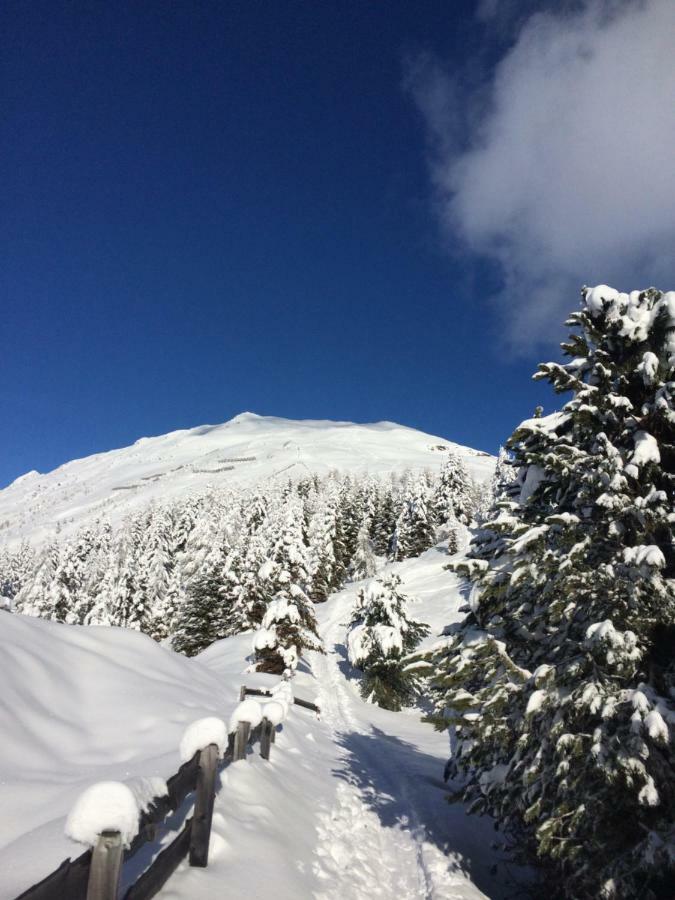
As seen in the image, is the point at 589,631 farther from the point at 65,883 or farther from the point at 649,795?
the point at 65,883

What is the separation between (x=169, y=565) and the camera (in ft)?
184

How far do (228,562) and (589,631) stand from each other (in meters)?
35.4

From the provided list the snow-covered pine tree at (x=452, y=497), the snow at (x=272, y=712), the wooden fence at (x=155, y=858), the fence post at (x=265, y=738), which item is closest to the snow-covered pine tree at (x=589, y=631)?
the wooden fence at (x=155, y=858)

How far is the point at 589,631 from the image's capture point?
5254 mm

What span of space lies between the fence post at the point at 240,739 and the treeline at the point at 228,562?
55.2 feet

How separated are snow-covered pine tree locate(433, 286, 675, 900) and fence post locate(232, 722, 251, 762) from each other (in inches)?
116

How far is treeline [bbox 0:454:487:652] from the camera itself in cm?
3150

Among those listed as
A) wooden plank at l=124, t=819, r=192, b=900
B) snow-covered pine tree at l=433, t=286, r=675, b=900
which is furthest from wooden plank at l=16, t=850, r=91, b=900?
snow-covered pine tree at l=433, t=286, r=675, b=900

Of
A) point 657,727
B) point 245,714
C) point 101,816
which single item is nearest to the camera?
point 101,816

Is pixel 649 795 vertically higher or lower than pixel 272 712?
higher

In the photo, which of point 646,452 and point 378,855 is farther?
point 378,855

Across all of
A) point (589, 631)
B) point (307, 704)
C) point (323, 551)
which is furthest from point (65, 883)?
point (323, 551)

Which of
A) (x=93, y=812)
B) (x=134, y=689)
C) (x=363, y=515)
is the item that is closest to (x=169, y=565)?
(x=363, y=515)

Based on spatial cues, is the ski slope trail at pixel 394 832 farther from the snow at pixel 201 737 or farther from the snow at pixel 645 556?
the snow at pixel 645 556
